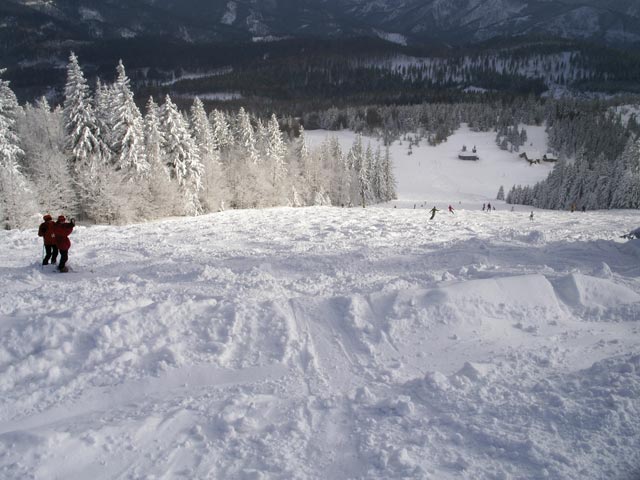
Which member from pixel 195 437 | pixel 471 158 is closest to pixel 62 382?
pixel 195 437

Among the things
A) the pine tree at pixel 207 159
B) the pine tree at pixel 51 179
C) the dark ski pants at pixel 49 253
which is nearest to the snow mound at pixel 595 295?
the dark ski pants at pixel 49 253

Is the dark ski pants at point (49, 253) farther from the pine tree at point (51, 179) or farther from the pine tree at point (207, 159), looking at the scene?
the pine tree at point (207, 159)

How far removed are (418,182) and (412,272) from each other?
351ft

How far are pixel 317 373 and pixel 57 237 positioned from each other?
31.7ft

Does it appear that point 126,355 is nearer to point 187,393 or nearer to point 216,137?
point 187,393

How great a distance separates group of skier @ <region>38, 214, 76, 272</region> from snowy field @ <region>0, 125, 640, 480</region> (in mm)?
583

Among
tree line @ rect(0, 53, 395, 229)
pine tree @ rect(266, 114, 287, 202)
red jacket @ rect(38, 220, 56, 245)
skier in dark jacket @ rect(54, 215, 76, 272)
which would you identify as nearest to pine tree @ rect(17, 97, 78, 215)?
tree line @ rect(0, 53, 395, 229)

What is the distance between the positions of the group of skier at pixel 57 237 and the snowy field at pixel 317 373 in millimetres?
583

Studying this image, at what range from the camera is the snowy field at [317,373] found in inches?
187

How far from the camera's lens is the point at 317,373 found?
22.0ft

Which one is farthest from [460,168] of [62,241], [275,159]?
[62,241]

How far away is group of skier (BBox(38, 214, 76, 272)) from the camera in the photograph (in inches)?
448

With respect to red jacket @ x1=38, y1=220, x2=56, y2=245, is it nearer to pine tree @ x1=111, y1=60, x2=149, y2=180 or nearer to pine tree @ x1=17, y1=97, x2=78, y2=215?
pine tree @ x1=17, y1=97, x2=78, y2=215

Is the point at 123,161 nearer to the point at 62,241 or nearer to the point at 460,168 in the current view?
the point at 62,241
